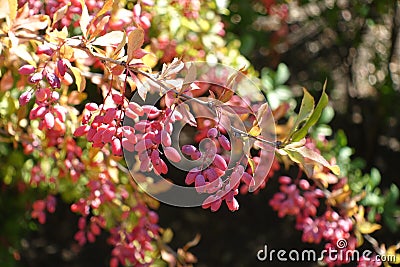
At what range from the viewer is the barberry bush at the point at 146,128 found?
91cm

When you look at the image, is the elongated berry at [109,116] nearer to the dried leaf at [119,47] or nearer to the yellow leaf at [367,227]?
the dried leaf at [119,47]

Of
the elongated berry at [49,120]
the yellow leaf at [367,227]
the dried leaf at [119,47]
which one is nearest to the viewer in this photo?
the dried leaf at [119,47]

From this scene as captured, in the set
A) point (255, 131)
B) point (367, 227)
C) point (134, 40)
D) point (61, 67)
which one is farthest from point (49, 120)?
point (367, 227)

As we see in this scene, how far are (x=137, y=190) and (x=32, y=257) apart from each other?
1368mm

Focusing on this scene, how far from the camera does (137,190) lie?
1.63 metres

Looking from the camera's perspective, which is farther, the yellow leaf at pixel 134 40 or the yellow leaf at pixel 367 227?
the yellow leaf at pixel 367 227

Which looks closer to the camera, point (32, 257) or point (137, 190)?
point (137, 190)

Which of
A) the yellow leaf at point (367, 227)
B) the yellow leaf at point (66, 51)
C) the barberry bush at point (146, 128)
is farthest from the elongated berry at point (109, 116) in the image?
the yellow leaf at point (367, 227)

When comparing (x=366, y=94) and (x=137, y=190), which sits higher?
(x=137, y=190)

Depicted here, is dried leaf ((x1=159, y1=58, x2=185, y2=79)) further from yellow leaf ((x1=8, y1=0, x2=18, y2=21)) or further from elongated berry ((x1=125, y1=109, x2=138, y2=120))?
yellow leaf ((x1=8, y1=0, x2=18, y2=21))

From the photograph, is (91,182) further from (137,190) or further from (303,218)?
(303,218)

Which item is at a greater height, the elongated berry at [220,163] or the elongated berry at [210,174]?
the elongated berry at [220,163]

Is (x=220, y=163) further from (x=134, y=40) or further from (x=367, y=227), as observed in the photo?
(x=367, y=227)

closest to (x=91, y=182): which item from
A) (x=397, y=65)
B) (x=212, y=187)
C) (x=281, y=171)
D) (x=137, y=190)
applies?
(x=137, y=190)
